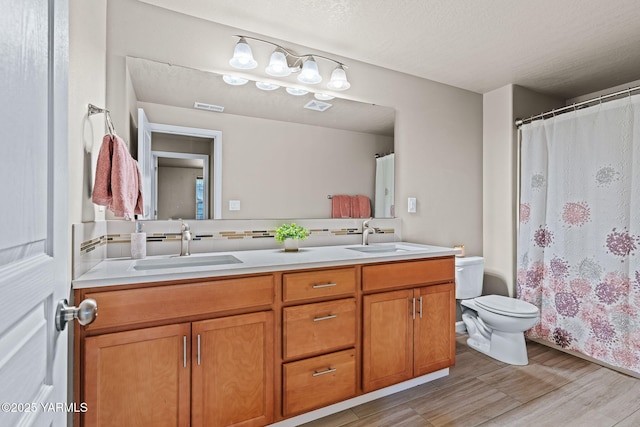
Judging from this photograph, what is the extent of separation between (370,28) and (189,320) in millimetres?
1936

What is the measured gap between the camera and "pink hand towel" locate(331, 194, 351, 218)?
92.7 inches

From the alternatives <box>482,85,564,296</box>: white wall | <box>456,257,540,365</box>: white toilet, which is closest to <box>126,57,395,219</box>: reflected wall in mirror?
<box>456,257,540,365</box>: white toilet

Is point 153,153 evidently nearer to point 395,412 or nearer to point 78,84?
point 78,84

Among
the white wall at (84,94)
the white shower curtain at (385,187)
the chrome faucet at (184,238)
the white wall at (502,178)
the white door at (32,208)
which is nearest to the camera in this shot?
the white door at (32,208)

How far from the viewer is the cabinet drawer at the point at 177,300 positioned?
1.23 meters

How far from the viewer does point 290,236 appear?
1.97 m

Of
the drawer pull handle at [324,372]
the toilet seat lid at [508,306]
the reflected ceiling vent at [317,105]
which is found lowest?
the drawer pull handle at [324,372]

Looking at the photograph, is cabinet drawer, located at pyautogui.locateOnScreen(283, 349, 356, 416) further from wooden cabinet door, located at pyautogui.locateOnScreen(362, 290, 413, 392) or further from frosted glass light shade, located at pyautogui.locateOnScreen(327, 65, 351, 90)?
frosted glass light shade, located at pyautogui.locateOnScreen(327, 65, 351, 90)

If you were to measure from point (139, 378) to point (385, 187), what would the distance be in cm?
197

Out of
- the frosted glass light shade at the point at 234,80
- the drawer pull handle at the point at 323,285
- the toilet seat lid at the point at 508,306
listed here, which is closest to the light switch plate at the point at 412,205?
the toilet seat lid at the point at 508,306

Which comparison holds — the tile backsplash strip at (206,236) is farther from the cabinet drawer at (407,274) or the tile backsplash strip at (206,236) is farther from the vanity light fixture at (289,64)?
the vanity light fixture at (289,64)

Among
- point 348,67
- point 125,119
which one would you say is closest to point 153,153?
point 125,119

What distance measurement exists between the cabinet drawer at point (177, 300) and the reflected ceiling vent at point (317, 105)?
4.27 ft

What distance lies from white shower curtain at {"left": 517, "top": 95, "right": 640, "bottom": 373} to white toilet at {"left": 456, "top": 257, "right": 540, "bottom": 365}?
38cm
